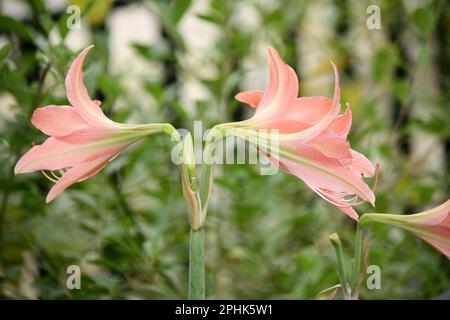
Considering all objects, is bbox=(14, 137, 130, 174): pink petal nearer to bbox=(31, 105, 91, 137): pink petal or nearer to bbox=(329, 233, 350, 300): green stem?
bbox=(31, 105, 91, 137): pink petal

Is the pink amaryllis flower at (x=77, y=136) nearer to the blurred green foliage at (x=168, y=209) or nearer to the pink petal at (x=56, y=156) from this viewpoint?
the pink petal at (x=56, y=156)

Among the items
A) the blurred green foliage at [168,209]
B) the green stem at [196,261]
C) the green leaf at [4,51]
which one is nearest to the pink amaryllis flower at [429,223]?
the green stem at [196,261]

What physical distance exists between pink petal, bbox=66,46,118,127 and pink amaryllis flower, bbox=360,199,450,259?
198mm

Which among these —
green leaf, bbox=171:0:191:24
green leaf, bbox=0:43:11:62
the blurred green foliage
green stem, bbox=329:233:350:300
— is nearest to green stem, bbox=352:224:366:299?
green stem, bbox=329:233:350:300

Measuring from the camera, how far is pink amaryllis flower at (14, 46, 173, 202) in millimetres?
448

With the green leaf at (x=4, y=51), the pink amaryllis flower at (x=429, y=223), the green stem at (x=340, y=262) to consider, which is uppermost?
the green leaf at (x=4, y=51)

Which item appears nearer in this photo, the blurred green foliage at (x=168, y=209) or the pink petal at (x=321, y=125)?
the pink petal at (x=321, y=125)

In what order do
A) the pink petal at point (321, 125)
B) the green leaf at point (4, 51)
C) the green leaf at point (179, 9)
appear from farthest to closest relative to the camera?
the green leaf at point (179, 9) < the green leaf at point (4, 51) < the pink petal at point (321, 125)

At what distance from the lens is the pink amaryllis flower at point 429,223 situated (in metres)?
0.46

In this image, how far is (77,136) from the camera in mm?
453

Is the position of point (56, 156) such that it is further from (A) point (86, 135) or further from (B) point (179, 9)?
(B) point (179, 9)

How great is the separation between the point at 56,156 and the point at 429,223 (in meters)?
0.26

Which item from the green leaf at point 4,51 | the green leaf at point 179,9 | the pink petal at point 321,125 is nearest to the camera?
the pink petal at point 321,125

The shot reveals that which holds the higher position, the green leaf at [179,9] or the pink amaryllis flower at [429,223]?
the green leaf at [179,9]
